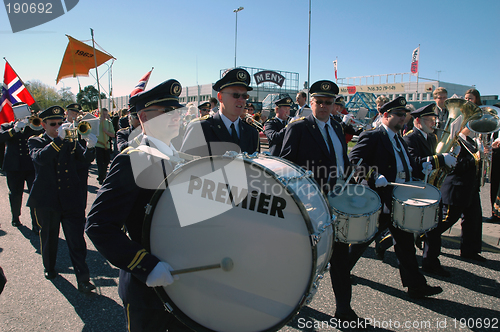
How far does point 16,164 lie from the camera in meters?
5.54

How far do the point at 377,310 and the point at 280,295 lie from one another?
2061 mm

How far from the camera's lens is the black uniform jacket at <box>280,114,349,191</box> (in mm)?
3275

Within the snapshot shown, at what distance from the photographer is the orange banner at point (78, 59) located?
28.0 ft

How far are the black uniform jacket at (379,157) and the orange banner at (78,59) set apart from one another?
7.46m

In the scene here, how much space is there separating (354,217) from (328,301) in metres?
1.16

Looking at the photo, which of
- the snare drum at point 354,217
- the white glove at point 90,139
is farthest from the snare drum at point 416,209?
the white glove at point 90,139

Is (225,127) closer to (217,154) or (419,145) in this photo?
(217,154)

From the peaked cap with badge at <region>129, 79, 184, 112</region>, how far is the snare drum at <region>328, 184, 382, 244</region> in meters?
1.63

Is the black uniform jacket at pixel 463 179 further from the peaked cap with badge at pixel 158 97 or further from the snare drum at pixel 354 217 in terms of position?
the peaked cap with badge at pixel 158 97

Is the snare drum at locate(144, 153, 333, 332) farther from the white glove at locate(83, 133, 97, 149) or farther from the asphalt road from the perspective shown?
the white glove at locate(83, 133, 97, 149)

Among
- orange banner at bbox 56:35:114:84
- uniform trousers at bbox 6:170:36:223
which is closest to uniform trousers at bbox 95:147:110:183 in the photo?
orange banner at bbox 56:35:114:84

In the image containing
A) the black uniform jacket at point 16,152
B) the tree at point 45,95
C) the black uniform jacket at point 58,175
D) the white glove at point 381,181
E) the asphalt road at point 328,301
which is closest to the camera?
the asphalt road at point 328,301

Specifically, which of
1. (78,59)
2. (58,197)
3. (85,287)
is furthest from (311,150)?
(78,59)

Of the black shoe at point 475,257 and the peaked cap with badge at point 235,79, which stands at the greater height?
the peaked cap with badge at point 235,79
